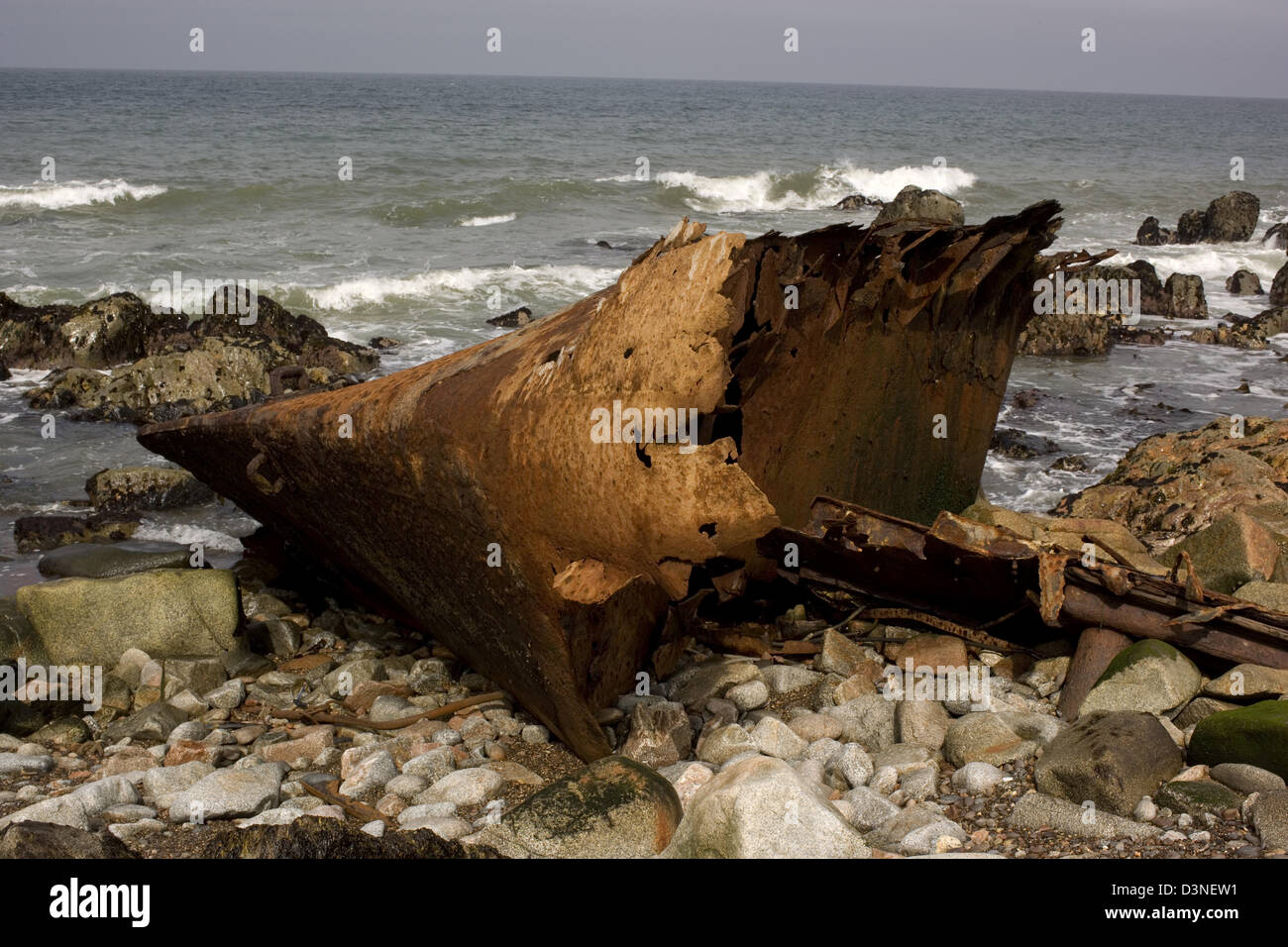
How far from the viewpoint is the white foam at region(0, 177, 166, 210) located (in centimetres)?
2381

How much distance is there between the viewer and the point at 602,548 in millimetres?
3330

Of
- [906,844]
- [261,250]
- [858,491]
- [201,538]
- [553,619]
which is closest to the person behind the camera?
[906,844]

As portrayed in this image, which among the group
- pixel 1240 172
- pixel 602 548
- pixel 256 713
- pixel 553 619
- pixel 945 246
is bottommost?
pixel 256 713

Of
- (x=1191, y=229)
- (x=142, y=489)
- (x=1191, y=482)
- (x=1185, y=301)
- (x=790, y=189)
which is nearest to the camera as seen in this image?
(x=1191, y=482)

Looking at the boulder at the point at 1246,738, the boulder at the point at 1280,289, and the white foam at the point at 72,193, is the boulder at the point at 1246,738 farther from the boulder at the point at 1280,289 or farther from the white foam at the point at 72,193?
the white foam at the point at 72,193

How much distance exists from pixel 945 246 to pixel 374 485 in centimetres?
237

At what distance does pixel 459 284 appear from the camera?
55.7 feet

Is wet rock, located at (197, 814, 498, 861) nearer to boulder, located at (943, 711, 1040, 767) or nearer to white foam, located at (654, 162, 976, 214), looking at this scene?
boulder, located at (943, 711, 1040, 767)

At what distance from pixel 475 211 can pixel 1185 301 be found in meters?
14.6

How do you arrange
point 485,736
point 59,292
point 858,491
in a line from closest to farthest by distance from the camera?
point 485,736
point 858,491
point 59,292

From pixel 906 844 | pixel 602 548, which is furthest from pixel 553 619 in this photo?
pixel 906 844

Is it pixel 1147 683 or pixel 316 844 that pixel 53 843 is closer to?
pixel 316 844

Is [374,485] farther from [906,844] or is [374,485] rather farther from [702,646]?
[906,844]

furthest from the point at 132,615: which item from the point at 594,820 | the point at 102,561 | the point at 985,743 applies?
the point at 985,743
